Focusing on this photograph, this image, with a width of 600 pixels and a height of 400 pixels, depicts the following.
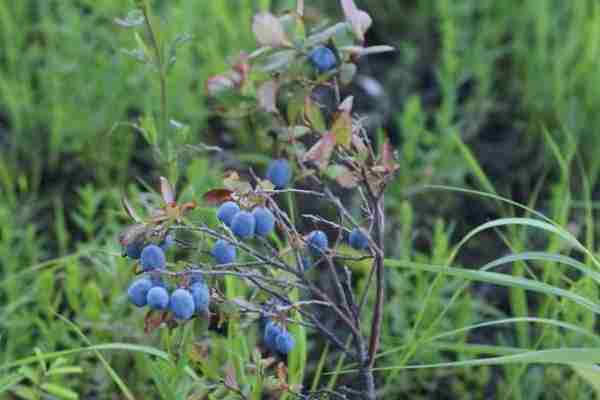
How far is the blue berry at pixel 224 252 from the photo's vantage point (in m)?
1.32

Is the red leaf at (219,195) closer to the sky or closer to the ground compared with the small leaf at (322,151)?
closer to the ground

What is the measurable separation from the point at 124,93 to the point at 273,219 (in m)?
1.42

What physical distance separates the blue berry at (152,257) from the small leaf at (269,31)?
28 centimetres

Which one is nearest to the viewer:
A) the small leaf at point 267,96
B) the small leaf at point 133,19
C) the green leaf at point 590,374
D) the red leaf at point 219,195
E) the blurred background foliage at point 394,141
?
the small leaf at point 267,96

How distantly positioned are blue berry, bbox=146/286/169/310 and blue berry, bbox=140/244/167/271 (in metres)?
0.03

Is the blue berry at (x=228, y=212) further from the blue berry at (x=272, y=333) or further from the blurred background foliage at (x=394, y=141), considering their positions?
the blurred background foliage at (x=394, y=141)

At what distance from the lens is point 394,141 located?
2.75m

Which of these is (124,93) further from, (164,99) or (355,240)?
(355,240)

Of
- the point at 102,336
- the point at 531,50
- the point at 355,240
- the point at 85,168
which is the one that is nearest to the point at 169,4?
the point at 85,168

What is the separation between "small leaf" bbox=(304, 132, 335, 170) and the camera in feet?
3.95

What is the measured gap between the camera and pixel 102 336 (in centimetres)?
192

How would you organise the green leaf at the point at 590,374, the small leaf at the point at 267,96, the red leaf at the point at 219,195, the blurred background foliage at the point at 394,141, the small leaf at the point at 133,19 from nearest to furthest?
the small leaf at the point at 267,96 → the red leaf at the point at 219,195 → the green leaf at the point at 590,374 → the small leaf at the point at 133,19 → the blurred background foliage at the point at 394,141

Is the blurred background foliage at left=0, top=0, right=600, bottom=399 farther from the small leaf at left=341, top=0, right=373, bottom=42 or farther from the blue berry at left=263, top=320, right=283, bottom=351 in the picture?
the small leaf at left=341, top=0, right=373, bottom=42

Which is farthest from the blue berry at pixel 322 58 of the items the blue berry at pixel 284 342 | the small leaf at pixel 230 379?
the small leaf at pixel 230 379
